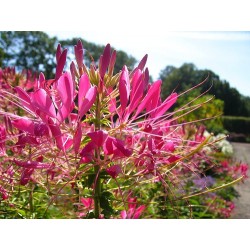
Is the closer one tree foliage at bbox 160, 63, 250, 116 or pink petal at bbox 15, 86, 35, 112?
pink petal at bbox 15, 86, 35, 112

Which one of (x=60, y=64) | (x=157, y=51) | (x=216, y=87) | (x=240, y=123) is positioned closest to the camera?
(x=60, y=64)

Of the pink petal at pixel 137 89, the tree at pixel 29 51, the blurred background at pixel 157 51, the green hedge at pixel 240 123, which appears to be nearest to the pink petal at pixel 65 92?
the pink petal at pixel 137 89

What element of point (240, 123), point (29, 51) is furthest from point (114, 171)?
point (240, 123)

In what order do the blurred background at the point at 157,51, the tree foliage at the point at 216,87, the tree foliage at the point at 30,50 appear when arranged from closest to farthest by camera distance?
the blurred background at the point at 157,51, the tree foliage at the point at 30,50, the tree foliage at the point at 216,87

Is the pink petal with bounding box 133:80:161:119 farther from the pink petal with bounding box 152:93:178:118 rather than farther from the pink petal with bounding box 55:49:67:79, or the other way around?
the pink petal with bounding box 55:49:67:79

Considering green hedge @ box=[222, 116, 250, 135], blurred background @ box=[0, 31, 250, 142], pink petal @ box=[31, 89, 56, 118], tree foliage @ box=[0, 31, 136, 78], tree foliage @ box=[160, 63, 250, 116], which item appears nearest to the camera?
pink petal @ box=[31, 89, 56, 118]

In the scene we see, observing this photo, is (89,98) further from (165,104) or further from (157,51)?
(157,51)

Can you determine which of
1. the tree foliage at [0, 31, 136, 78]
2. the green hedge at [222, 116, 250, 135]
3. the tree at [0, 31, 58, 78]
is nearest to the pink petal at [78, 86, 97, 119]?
the tree foliage at [0, 31, 136, 78]

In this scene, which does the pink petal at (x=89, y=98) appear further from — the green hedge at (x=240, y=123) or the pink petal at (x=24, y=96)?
the green hedge at (x=240, y=123)
